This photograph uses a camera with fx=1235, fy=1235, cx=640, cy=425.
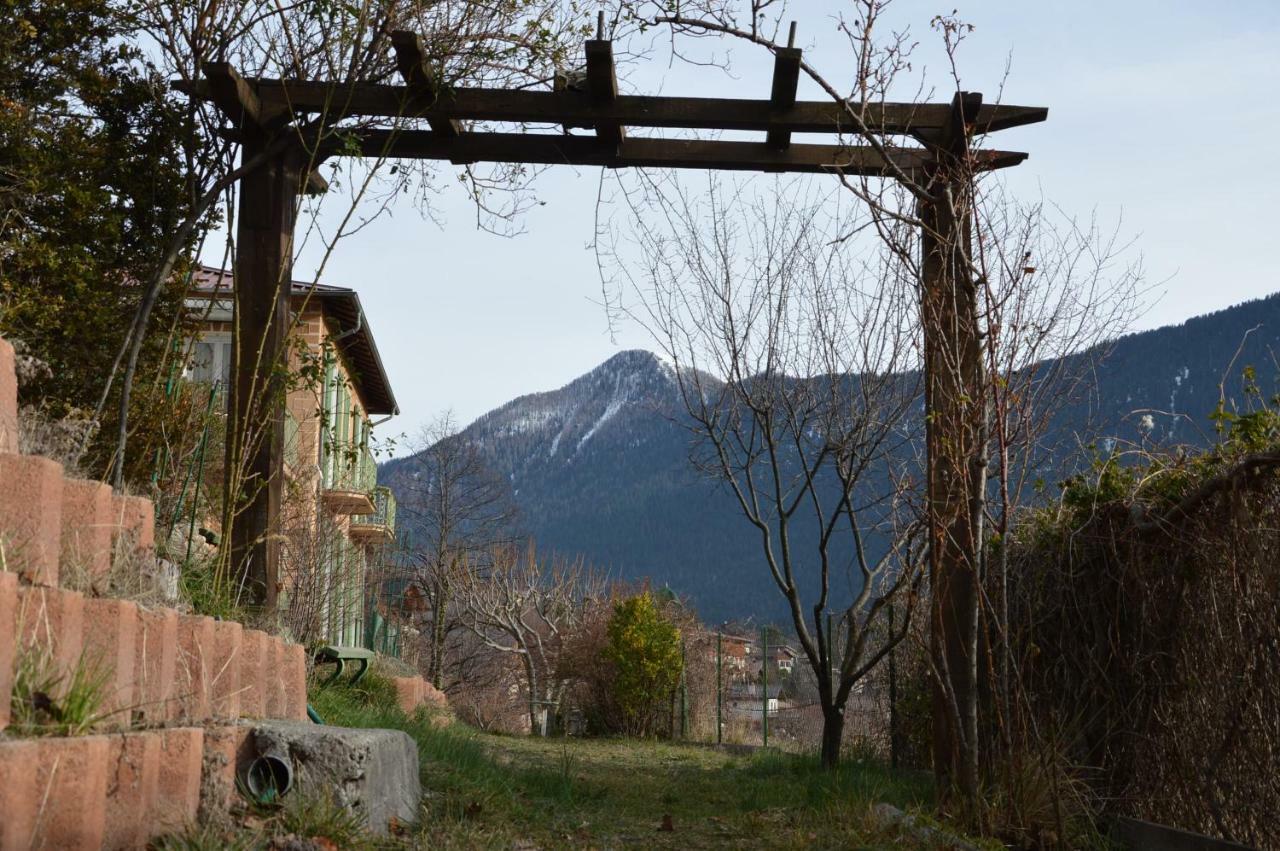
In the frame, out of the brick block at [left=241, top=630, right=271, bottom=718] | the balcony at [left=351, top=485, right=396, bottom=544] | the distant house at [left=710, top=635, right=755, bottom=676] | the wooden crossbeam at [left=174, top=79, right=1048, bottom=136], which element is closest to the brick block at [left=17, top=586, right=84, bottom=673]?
the brick block at [left=241, top=630, right=271, bottom=718]

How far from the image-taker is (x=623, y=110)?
6.37m

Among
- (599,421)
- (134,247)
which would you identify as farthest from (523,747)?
(599,421)

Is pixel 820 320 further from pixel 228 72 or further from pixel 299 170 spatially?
pixel 228 72

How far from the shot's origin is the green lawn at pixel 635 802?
4.87 metres

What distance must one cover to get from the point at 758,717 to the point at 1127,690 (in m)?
11.7

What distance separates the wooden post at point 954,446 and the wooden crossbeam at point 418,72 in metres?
2.54

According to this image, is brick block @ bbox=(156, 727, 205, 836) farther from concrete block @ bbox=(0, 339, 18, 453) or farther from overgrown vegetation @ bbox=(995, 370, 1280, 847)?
overgrown vegetation @ bbox=(995, 370, 1280, 847)

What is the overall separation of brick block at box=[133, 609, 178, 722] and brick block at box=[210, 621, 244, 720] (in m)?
0.34

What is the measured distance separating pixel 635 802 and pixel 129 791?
364cm

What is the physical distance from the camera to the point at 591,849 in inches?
183

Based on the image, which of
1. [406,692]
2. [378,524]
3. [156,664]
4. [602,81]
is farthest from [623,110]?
[378,524]

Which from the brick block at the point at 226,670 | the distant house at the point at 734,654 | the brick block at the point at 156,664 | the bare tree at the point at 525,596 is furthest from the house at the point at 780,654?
the brick block at the point at 156,664

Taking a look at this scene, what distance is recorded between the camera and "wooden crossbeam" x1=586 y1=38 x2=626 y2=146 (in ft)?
19.7

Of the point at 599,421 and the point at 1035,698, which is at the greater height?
the point at 599,421
